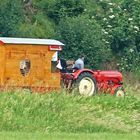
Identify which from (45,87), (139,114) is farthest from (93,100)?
A: (45,87)

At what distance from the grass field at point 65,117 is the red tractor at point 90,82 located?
3.60m

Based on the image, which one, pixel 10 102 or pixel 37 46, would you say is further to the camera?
pixel 37 46

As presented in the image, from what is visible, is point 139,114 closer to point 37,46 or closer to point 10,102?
point 10,102

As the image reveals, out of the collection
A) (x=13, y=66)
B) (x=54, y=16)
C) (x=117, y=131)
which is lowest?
(x=117, y=131)

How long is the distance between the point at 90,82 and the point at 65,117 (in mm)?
6477

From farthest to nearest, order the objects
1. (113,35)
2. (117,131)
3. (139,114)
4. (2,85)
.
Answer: (113,35), (2,85), (139,114), (117,131)

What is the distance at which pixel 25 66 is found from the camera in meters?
27.7

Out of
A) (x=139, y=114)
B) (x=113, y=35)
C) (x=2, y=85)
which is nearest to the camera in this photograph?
(x=139, y=114)

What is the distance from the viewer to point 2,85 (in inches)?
1027

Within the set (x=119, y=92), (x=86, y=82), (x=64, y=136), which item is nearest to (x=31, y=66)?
(x=86, y=82)

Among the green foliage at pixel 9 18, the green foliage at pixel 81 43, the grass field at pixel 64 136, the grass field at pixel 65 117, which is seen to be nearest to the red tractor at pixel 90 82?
the grass field at pixel 65 117

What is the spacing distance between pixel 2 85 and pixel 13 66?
1.36 m

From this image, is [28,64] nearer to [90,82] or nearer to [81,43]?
[90,82]

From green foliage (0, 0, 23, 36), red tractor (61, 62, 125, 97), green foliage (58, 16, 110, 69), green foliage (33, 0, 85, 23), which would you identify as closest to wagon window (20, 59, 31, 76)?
red tractor (61, 62, 125, 97)
